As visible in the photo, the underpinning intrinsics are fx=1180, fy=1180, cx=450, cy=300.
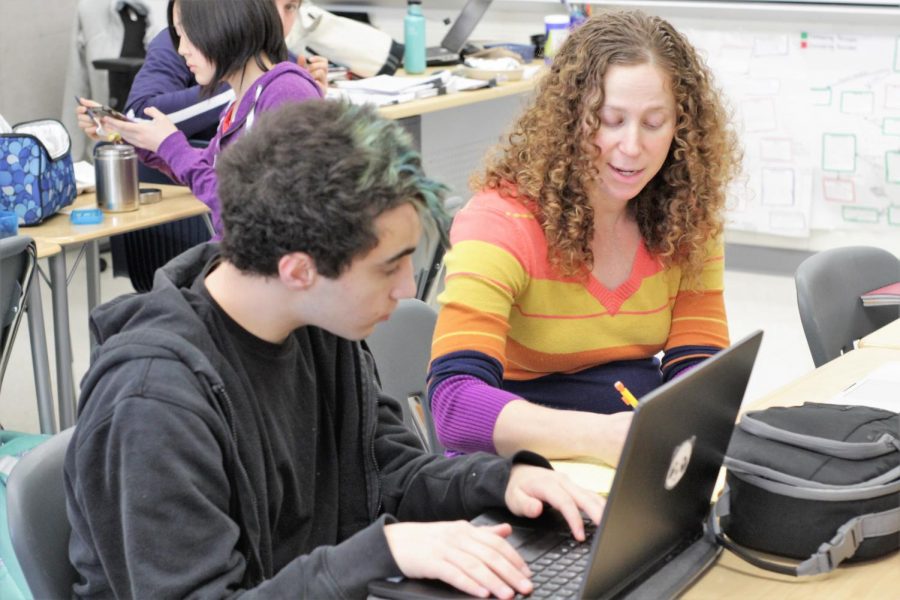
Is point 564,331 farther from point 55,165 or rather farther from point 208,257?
point 55,165

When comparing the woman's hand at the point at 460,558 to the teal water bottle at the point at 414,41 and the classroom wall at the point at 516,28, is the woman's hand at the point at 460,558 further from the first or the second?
the classroom wall at the point at 516,28

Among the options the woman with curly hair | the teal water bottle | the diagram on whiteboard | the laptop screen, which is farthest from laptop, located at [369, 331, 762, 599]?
the laptop screen

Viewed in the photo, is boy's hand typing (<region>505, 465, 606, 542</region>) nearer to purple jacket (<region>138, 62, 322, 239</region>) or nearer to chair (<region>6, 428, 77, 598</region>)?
chair (<region>6, 428, 77, 598</region>)

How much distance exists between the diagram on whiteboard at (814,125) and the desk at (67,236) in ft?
7.43

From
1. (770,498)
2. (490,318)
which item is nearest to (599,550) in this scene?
(770,498)

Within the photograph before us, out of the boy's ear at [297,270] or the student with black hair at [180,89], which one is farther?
the student with black hair at [180,89]

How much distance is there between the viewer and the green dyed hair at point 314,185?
1.06 meters

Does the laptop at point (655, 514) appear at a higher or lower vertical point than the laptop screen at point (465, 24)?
lower

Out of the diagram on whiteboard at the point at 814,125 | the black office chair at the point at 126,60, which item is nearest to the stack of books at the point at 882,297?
the diagram on whiteboard at the point at 814,125

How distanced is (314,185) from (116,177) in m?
1.97

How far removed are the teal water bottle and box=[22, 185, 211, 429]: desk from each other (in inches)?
57.7

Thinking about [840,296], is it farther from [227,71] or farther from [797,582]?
[227,71]

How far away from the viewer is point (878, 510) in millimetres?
1226

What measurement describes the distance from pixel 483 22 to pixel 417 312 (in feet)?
11.6
